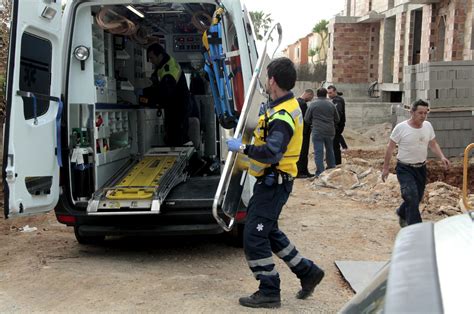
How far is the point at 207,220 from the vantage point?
16.4 feet

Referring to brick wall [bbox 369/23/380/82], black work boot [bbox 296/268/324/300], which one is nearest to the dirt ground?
black work boot [bbox 296/268/324/300]

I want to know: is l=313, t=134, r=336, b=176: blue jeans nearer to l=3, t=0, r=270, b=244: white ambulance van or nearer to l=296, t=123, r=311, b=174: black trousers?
l=296, t=123, r=311, b=174: black trousers

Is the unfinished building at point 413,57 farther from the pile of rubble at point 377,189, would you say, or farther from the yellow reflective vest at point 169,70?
the yellow reflective vest at point 169,70

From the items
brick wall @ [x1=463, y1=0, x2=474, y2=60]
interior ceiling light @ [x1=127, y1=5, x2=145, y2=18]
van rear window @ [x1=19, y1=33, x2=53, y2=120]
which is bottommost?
van rear window @ [x1=19, y1=33, x2=53, y2=120]

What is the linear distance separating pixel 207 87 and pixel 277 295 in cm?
467

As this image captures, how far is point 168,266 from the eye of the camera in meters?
5.16

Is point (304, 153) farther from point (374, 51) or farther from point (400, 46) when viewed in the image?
point (374, 51)

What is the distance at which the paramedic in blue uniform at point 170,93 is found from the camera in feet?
23.1

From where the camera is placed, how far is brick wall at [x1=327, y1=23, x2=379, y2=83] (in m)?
24.0

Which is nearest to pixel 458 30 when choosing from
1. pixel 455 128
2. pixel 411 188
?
pixel 455 128

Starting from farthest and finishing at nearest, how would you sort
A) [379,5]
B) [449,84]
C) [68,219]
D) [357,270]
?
[379,5], [449,84], [68,219], [357,270]

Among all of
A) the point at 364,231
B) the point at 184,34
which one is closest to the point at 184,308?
the point at 364,231

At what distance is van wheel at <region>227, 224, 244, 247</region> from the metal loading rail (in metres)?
0.76

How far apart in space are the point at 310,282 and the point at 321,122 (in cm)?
635
